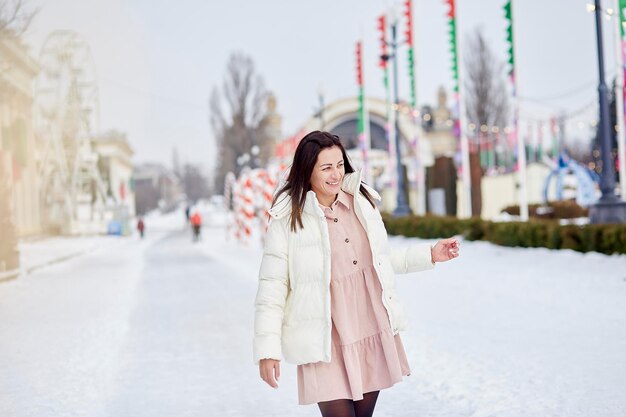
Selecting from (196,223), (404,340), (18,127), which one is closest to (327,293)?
(404,340)

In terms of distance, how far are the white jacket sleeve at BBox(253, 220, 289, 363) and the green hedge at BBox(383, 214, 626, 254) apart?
9.83m

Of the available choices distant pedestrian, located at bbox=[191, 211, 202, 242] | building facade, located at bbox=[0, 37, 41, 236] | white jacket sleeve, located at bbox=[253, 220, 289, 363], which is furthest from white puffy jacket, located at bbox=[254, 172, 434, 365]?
distant pedestrian, located at bbox=[191, 211, 202, 242]

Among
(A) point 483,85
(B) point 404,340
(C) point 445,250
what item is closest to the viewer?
(C) point 445,250

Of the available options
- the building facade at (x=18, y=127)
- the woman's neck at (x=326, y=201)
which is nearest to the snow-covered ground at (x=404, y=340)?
the woman's neck at (x=326, y=201)

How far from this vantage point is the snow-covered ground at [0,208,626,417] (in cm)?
533

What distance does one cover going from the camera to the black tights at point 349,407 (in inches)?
125

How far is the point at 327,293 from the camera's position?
10.3 feet

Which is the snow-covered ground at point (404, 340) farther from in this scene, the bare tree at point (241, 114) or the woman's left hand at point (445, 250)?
the bare tree at point (241, 114)

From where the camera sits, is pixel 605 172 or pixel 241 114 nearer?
pixel 605 172

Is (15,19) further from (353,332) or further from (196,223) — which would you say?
(196,223)

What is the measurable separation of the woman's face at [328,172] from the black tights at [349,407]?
33.0 inches

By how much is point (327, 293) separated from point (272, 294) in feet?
0.74

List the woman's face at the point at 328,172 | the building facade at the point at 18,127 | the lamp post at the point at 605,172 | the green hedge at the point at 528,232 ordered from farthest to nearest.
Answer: the building facade at the point at 18,127, the lamp post at the point at 605,172, the green hedge at the point at 528,232, the woman's face at the point at 328,172

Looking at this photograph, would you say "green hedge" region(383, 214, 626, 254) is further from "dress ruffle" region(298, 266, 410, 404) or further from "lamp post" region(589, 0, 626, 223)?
"dress ruffle" region(298, 266, 410, 404)
